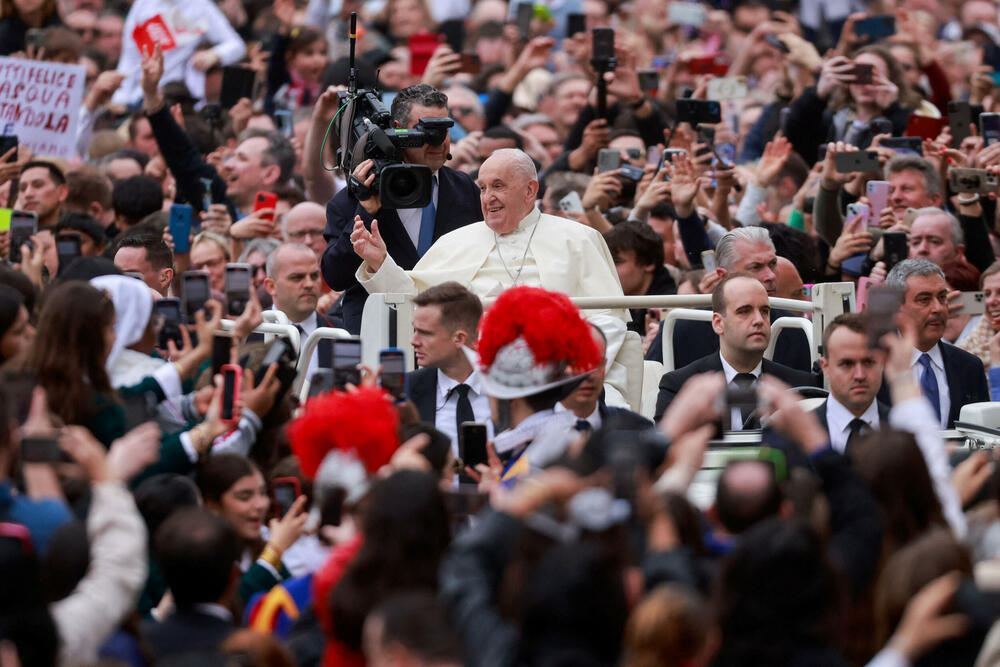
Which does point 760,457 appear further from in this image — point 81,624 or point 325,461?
point 81,624

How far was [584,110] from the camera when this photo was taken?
11.8 metres

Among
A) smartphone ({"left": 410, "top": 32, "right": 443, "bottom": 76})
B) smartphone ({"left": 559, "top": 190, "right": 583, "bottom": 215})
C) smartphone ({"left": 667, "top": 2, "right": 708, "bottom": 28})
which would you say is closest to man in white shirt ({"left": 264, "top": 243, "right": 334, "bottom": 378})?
smartphone ({"left": 559, "top": 190, "right": 583, "bottom": 215})

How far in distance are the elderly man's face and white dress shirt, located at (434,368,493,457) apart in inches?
41.6

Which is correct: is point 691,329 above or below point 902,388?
below

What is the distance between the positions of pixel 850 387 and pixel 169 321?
8.57 ft

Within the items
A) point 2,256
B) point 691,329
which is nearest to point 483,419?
point 691,329

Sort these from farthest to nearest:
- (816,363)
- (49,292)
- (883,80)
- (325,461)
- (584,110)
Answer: (584,110) < (883,80) < (816,363) < (49,292) < (325,461)

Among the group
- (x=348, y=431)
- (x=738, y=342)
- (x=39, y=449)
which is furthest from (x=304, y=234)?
(x=39, y=449)

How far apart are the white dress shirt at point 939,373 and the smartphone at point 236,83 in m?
6.04

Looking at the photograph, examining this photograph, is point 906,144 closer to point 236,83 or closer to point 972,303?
point 972,303

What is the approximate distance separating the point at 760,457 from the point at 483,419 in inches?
87.4

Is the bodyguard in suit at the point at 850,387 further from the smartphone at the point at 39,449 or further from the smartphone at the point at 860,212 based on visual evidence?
the smartphone at the point at 39,449

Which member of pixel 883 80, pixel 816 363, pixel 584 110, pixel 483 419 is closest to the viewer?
pixel 483 419

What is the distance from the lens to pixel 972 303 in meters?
8.59
